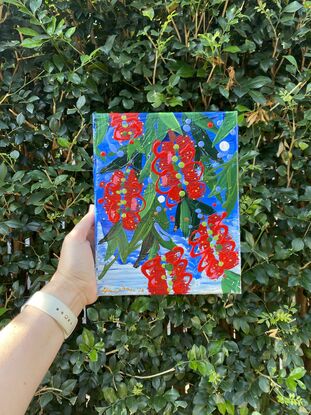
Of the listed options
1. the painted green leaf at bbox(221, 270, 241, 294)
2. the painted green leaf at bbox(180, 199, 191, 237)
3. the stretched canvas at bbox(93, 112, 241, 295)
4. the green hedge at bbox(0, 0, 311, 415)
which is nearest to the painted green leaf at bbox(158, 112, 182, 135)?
the stretched canvas at bbox(93, 112, 241, 295)

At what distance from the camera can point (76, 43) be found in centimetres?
138

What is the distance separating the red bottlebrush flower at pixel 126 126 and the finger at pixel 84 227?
0.76ft

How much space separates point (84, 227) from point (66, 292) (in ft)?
0.74

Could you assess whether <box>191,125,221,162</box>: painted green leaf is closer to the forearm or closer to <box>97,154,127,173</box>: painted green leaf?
<box>97,154,127,173</box>: painted green leaf

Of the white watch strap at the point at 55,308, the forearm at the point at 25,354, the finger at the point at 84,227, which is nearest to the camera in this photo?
the forearm at the point at 25,354

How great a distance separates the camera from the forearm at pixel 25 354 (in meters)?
0.83

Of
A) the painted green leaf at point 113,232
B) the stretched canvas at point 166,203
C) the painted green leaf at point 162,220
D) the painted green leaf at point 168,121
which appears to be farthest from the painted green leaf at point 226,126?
the painted green leaf at point 113,232

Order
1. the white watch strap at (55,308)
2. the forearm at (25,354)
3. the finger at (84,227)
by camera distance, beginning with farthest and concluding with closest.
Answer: the finger at (84,227), the white watch strap at (55,308), the forearm at (25,354)

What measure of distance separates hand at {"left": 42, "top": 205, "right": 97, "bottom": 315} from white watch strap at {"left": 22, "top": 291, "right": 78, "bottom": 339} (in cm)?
3

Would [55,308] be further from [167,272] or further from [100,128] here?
[100,128]

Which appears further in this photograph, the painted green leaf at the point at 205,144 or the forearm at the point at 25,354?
the painted green leaf at the point at 205,144

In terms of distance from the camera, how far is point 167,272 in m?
1.27

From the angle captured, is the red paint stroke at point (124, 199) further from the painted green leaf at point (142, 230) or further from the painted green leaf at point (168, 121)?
the painted green leaf at point (168, 121)

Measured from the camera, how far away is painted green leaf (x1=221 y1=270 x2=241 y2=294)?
4.17 ft
